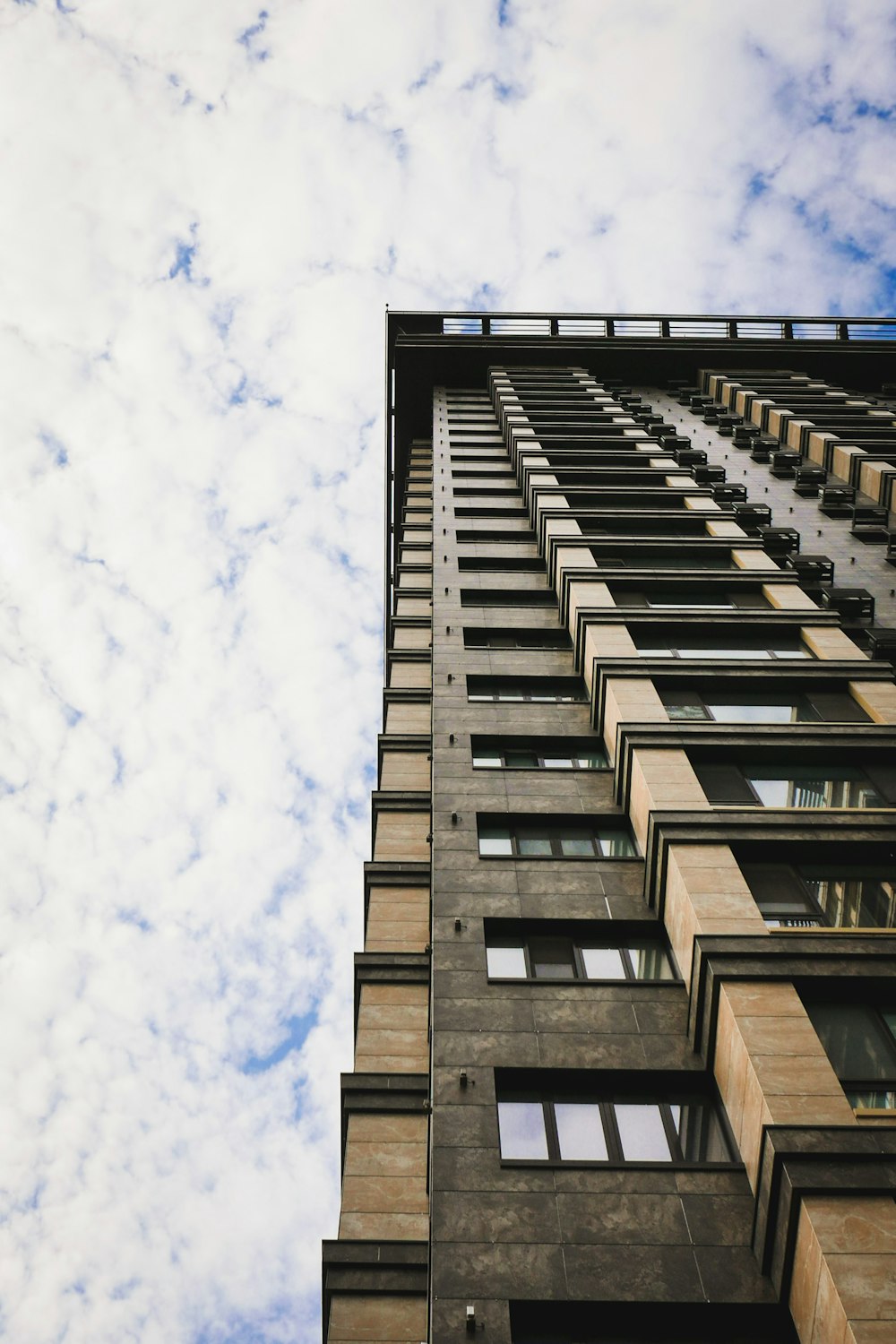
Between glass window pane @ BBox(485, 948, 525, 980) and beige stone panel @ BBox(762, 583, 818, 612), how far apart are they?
13316mm

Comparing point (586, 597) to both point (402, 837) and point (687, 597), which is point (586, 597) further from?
point (402, 837)

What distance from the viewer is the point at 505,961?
1733cm

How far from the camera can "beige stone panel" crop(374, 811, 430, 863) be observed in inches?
968

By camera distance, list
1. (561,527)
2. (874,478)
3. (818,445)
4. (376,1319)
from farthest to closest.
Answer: (818,445) → (874,478) → (561,527) → (376,1319)

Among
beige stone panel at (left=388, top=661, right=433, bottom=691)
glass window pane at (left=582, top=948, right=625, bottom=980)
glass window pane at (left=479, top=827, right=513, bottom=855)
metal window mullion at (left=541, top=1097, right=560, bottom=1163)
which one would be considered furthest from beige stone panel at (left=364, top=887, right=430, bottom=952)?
beige stone panel at (left=388, top=661, right=433, bottom=691)

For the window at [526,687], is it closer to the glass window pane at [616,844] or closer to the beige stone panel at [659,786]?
the beige stone panel at [659,786]

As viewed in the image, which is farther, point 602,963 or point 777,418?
point 777,418

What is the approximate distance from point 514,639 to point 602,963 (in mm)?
12643

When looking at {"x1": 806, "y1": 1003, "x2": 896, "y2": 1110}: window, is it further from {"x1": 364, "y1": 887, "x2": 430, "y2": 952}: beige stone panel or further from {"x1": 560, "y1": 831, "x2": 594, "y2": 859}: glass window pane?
{"x1": 364, "y1": 887, "x2": 430, "y2": 952}: beige stone panel

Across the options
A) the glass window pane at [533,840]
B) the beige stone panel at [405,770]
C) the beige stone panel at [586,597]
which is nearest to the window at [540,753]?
the glass window pane at [533,840]

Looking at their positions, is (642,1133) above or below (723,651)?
below

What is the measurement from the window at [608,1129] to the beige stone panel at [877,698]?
998cm

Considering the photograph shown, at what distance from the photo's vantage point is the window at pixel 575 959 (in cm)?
1714

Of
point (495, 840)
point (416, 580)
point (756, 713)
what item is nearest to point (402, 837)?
point (495, 840)
